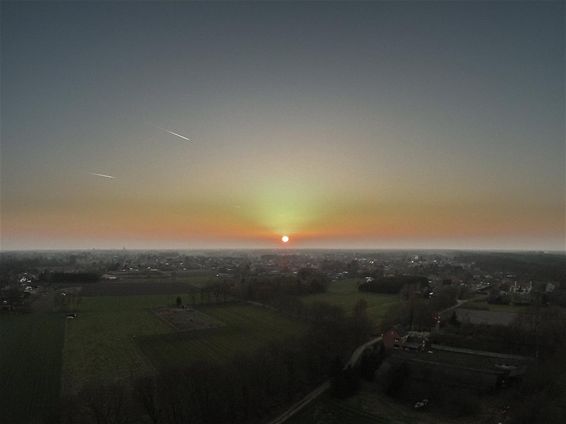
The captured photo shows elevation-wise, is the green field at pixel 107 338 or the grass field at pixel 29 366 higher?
the green field at pixel 107 338

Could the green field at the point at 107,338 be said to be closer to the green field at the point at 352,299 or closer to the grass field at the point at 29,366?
the grass field at the point at 29,366

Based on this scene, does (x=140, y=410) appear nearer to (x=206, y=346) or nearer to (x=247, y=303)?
(x=206, y=346)

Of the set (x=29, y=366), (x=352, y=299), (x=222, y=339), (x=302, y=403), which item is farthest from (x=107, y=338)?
(x=352, y=299)

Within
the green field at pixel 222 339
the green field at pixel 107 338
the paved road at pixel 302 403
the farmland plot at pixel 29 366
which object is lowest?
the paved road at pixel 302 403

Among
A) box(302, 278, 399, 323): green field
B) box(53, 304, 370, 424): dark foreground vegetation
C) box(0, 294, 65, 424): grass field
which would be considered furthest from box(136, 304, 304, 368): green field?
box(302, 278, 399, 323): green field

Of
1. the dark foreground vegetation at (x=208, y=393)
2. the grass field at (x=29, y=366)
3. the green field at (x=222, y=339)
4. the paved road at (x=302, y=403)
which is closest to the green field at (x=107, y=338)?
the grass field at (x=29, y=366)

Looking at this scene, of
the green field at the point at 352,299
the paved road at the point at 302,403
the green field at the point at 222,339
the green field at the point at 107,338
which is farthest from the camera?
the green field at the point at 352,299

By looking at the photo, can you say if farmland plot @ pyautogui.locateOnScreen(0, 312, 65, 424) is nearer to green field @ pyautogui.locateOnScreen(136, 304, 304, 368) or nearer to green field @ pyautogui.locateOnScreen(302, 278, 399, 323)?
green field @ pyautogui.locateOnScreen(136, 304, 304, 368)
